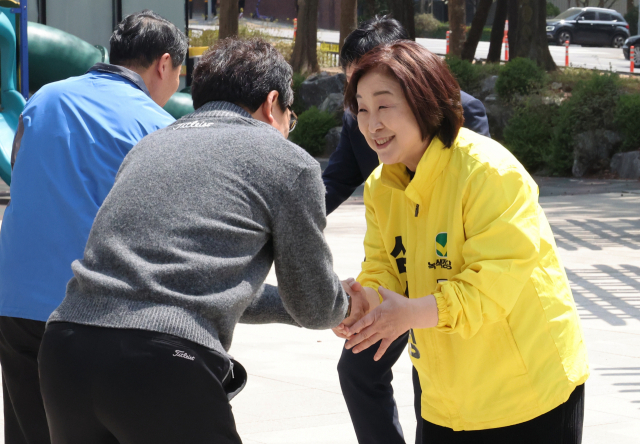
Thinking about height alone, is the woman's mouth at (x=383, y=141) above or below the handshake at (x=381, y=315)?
above

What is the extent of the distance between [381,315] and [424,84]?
0.64m

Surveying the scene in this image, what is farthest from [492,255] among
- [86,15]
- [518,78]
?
[518,78]

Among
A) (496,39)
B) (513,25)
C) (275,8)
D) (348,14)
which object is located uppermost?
(275,8)

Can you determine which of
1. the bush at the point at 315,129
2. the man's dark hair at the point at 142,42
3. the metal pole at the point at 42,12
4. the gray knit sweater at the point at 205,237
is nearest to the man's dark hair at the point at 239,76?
Answer: the gray knit sweater at the point at 205,237

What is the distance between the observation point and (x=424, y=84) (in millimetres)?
2424

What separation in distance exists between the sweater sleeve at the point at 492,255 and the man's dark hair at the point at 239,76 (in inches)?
23.7

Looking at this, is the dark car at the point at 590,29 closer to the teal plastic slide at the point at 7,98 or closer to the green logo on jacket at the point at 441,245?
the teal plastic slide at the point at 7,98

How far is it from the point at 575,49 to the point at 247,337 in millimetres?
33083

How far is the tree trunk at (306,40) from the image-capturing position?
2450 centimetres

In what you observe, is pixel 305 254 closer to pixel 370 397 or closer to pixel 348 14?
pixel 370 397

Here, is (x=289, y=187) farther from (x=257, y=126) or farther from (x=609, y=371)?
(x=609, y=371)

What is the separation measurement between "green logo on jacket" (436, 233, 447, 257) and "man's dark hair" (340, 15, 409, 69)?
1.39 meters

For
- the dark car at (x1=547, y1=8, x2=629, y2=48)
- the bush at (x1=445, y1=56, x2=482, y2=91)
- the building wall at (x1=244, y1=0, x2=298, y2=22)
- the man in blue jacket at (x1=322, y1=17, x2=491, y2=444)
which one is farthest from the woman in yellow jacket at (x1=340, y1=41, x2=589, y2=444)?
the building wall at (x1=244, y1=0, x2=298, y2=22)

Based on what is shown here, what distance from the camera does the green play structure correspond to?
10.9 metres
